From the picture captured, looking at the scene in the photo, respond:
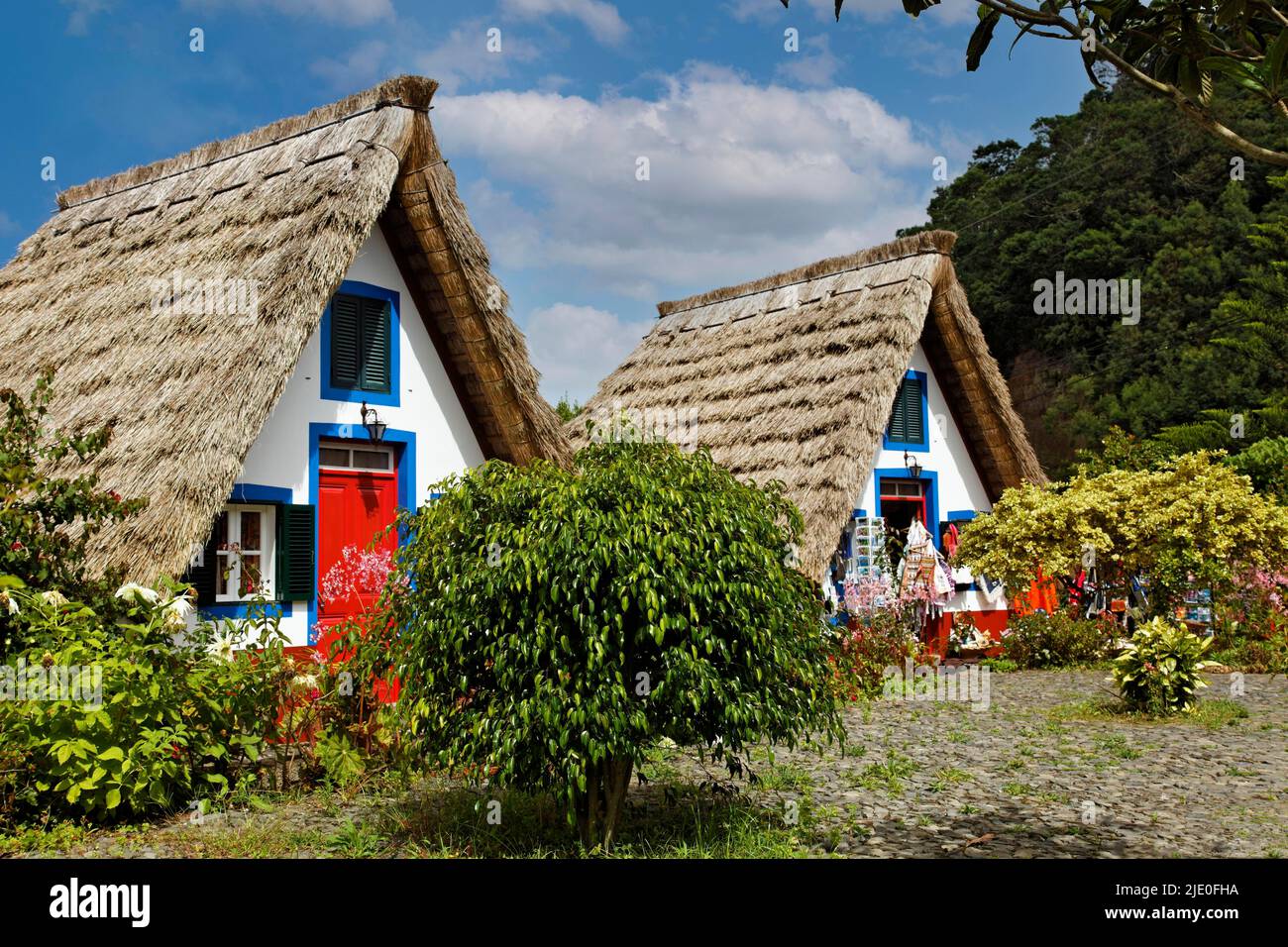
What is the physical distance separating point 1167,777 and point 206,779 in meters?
6.78

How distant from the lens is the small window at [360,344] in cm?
1076

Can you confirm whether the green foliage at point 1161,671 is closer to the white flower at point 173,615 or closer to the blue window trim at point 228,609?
Result: the blue window trim at point 228,609

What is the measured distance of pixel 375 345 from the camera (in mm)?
11102

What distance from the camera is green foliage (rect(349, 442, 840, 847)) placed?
5.55 m

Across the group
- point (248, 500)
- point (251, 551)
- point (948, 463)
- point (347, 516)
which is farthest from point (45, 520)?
point (948, 463)

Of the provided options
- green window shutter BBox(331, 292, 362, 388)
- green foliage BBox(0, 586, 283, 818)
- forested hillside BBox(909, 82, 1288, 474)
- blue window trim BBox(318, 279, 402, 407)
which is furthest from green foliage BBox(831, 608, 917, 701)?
forested hillside BBox(909, 82, 1288, 474)

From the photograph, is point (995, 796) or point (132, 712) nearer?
A: point (132, 712)

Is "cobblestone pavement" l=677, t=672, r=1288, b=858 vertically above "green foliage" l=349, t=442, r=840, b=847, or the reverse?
"green foliage" l=349, t=442, r=840, b=847

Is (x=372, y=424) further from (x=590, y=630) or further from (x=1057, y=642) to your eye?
(x=1057, y=642)
